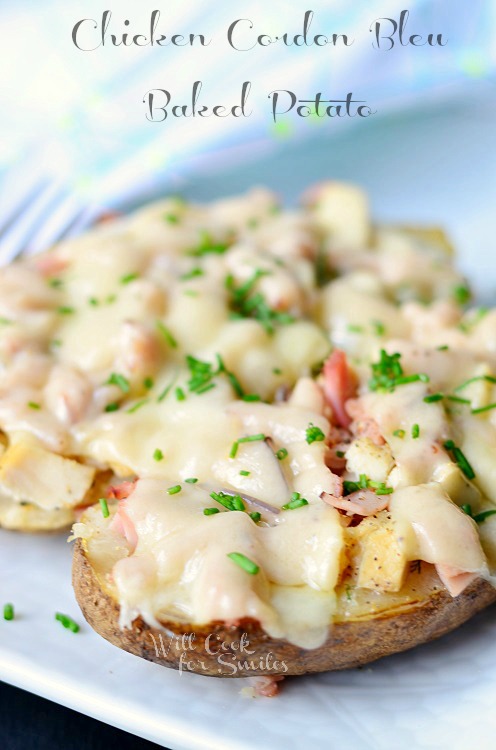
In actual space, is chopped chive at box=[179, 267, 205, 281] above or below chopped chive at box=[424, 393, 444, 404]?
above

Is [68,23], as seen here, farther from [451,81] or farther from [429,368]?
[429,368]

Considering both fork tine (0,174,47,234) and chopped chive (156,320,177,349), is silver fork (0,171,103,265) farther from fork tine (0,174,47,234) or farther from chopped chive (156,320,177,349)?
chopped chive (156,320,177,349)

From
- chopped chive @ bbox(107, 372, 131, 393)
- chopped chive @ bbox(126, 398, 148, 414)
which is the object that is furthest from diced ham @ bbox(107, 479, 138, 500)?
chopped chive @ bbox(107, 372, 131, 393)

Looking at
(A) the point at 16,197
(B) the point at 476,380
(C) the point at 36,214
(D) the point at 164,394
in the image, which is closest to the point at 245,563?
(D) the point at 164,394

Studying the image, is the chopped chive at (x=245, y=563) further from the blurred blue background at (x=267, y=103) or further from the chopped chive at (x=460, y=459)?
the blurred blue background at (x=267, y=103)

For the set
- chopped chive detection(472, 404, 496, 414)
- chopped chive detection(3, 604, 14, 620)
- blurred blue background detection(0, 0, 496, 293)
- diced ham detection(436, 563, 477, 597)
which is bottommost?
chopped chive detection(3, 604, 14, 620)

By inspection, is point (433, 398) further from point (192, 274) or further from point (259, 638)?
point (192, 274)

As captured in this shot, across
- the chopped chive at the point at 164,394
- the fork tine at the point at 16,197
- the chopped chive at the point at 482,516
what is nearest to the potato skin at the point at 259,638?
the chopped chive at the point at 482,516
